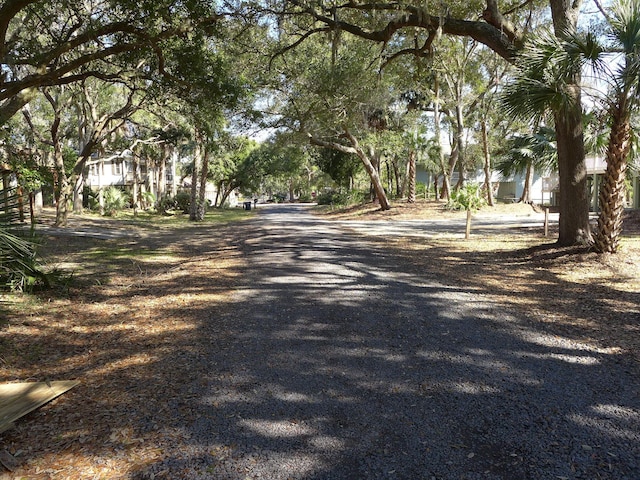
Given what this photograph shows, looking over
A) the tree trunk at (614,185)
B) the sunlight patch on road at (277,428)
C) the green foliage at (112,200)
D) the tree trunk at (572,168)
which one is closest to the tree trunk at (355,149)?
the green foliage at (112,200)

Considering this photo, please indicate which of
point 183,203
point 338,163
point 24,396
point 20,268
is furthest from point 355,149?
point 24,396

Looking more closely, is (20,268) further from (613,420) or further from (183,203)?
(183,203)

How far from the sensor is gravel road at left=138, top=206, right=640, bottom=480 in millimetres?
2797

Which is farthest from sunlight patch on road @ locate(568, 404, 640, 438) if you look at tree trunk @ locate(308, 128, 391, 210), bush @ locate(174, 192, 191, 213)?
bush @ locate(174, 192, 191, 213)

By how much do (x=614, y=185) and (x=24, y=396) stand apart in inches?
391

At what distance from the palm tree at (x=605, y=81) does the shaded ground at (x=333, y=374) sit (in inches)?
58.7

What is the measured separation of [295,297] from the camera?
6891 mm

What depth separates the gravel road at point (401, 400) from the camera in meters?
→ 2.80

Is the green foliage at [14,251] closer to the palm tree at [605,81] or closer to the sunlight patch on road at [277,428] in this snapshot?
the sunlight patch on road at [277,428]

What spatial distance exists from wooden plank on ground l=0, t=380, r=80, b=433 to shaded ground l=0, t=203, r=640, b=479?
0.30 feet

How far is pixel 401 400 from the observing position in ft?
11.8

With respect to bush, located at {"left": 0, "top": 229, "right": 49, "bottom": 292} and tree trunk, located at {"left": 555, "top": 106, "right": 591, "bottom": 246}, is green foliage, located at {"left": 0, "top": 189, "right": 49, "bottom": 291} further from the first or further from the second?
tree trunk, located at {"left": 555, "top": 106, "right": 591, "bottom": 246}

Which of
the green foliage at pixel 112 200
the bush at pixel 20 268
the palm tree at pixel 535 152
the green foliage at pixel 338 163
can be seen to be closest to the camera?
the bush at pixel 20 268

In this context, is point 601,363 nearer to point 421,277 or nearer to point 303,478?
point 303,478
